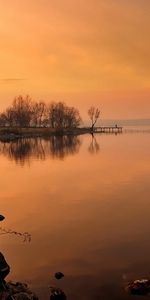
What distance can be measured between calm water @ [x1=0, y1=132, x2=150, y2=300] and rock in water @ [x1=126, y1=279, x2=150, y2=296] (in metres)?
0.31

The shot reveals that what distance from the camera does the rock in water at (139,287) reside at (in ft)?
46.6

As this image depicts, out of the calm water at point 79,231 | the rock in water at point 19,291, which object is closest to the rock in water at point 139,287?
the calm water at point 79,231

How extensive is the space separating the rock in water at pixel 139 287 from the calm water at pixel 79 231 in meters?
0.31

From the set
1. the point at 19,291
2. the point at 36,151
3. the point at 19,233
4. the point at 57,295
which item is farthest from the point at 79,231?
the point at 36,151

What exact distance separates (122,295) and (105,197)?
16.9 metres

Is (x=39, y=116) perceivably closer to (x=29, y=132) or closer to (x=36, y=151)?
(x=29, y=132)

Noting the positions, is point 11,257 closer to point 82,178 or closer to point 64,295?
point 64,295

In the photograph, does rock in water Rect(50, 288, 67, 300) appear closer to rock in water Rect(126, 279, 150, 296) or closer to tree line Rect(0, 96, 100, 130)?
rock in water Rect(126, 279, 150, 296)

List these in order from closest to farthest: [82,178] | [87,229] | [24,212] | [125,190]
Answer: [87,229]
[24,212]
[125,190]
[82,178]

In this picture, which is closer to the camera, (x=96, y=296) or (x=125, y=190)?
(x=96, y=296)

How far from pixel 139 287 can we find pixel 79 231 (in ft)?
25.4

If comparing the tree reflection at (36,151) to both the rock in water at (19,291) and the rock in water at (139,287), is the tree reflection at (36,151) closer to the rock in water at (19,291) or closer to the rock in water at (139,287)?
the rock in water at (19,291)

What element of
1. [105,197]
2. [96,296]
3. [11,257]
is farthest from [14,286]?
[105,197]

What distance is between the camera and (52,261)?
17688mm
